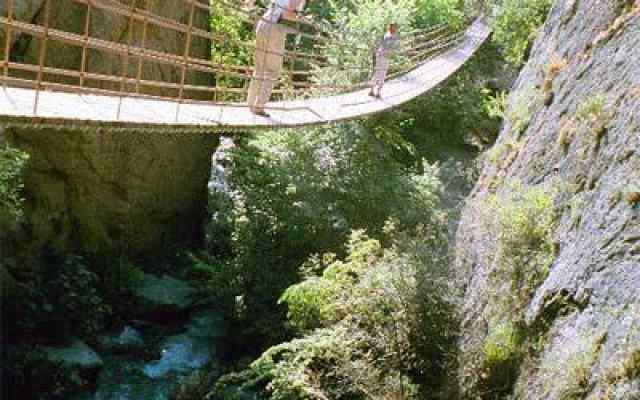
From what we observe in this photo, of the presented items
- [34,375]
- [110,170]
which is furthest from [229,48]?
[34,375]

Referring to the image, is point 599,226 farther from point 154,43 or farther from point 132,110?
point 154,43

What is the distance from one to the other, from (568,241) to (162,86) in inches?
188

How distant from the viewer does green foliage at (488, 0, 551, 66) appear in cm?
1324

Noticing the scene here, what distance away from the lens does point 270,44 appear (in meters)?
6.93

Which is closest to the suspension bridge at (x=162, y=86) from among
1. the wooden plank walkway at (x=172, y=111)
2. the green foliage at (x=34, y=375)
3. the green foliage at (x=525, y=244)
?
the wooden plank walkway at (x=172, y=111)

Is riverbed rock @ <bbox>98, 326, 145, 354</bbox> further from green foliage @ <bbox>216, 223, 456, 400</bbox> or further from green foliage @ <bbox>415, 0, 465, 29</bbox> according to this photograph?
green foliage @ <bbox>415, 0, 465, 29</bbox>

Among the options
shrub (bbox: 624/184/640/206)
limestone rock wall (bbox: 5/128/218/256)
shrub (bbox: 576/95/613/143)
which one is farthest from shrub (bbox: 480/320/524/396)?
limestone rock wall (bbox: 5/128/218/256)

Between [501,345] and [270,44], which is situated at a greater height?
[270,44]

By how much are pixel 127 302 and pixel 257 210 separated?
1.83 m

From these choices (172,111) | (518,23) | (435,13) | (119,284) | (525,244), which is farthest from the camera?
(435,13)

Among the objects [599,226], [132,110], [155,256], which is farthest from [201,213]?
[599,226]

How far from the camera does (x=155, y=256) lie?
11.3m

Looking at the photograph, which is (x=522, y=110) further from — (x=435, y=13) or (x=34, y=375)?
(x=435, y=13)

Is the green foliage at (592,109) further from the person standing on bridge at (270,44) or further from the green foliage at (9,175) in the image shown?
the green foliage at (9,175)
